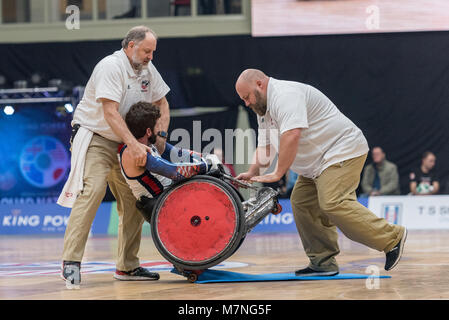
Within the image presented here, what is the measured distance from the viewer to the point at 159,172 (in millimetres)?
5258

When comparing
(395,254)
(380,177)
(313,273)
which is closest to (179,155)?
(313,273)

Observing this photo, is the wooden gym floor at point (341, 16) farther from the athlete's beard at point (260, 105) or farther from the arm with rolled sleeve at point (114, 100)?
the arm with rolled sleeve at point (114, 100)

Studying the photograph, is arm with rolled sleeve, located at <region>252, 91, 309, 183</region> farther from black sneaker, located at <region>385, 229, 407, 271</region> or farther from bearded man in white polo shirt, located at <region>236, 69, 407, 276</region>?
black sneaker, located at <region>385, 229, 407, 271</region>

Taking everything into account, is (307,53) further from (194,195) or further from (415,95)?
(194,195)

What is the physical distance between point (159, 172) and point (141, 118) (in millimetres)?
459

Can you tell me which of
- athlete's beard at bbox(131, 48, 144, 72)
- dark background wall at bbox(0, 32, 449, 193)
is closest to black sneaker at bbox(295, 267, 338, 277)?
athlete's beard at bbox(131, 48, 144, 72)

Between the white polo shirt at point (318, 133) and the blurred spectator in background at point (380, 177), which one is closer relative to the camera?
the white polo shirt at point (318, 133)

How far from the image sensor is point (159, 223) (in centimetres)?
535

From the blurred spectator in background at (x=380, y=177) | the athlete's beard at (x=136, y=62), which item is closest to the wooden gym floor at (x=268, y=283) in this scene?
the athlete's beard at (x=136, y=62)

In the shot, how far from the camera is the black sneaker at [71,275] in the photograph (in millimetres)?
5215

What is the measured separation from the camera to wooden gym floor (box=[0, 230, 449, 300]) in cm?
464
